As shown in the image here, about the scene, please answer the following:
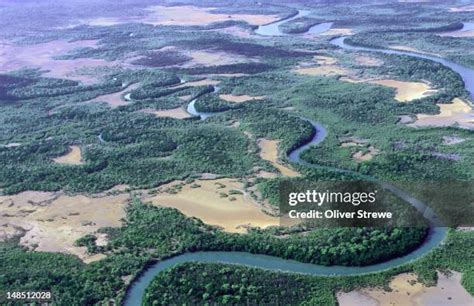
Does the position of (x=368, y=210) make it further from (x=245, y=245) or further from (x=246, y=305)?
(x=246, y=305)

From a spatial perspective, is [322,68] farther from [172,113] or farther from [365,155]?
[365,155]

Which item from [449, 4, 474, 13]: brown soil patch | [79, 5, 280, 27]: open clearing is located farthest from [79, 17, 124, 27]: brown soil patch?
[449, 4, 474, 13]: brown soil patch

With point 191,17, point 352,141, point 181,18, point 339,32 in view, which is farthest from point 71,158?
point 191,17

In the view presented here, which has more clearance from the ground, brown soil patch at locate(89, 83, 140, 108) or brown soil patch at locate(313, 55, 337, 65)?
brown soil patch at locate(313, 55, 337, 65)

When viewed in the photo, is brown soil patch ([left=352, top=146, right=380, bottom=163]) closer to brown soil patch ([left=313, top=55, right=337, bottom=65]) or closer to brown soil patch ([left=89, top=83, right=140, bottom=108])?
brown soil patch ([left=89, top=83, right=140, bottom=108])

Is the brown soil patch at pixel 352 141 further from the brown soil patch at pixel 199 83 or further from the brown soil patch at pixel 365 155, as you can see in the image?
the brown soil patch at pixel 199 83

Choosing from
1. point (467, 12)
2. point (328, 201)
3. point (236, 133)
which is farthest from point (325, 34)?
point (328, 201)
